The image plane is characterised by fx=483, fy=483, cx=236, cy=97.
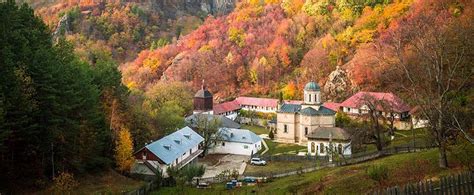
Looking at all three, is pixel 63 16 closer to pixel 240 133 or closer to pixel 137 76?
pixel 137 76

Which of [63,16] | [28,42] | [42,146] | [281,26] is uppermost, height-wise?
[63,16]

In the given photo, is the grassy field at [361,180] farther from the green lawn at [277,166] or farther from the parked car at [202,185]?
the green lawn at [277,166]

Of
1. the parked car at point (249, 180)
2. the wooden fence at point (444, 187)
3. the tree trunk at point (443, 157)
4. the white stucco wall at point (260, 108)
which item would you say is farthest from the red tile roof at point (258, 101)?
the wooden fence at point (444, 187)

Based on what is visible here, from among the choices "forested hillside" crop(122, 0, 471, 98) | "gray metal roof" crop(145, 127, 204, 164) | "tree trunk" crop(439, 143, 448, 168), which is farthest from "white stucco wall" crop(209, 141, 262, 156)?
"tree trunk" crop(439, 143, 448, 168)

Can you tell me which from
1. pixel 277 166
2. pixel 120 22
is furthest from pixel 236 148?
pixel 120 22

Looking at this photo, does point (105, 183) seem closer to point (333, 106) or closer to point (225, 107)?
point (333, 106)

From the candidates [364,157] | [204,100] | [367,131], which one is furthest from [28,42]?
[204,100]
